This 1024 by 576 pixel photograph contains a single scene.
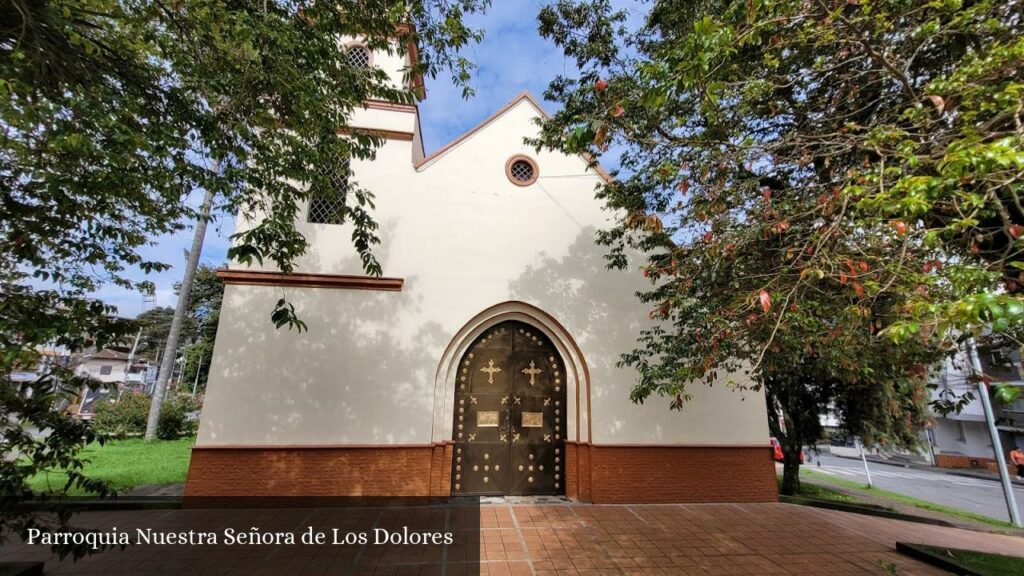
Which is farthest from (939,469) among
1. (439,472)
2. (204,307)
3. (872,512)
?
(204,307)

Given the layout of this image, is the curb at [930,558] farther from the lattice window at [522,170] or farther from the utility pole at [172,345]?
the utility pole at [172,345]

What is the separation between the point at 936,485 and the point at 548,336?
61.2 ft

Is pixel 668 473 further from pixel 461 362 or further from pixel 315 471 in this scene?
pixel 315 471

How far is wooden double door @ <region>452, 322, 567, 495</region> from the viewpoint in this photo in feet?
21.5

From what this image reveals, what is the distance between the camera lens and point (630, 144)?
212 inches

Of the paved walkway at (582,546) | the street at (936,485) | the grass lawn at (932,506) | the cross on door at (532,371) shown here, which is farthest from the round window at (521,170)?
the grass lawn at (932,506)

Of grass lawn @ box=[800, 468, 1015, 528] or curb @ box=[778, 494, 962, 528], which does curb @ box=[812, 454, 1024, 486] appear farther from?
curb @ box=[778, 494, 962, 528]

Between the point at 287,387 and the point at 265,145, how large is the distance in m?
3.51

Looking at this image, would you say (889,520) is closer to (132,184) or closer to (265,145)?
(265,145)

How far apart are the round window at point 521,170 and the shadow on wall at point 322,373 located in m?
3.03

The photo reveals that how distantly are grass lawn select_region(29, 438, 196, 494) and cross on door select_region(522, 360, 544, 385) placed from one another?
20.0ft

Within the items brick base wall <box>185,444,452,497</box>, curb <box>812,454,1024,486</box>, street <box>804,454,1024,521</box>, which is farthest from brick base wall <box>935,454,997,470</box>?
brick base wall <box>185,444,452,497</box>

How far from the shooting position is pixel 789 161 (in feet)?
13.6

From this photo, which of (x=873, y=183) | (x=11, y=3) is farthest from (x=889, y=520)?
(x=11, y=3)
